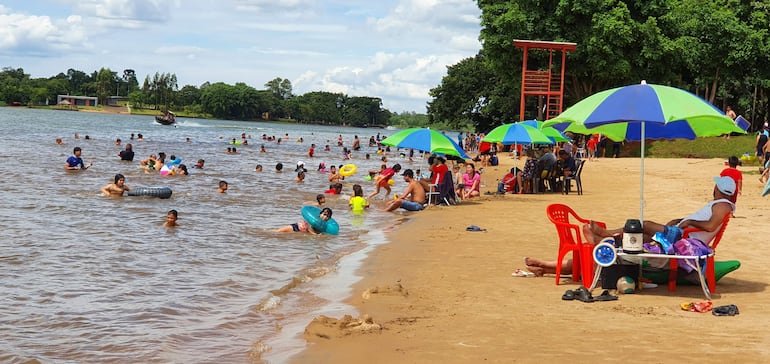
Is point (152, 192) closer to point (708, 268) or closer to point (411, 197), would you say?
point (411, 197)

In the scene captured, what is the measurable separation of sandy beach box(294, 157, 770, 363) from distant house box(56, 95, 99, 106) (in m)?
169

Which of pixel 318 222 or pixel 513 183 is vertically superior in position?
pixel 513 183

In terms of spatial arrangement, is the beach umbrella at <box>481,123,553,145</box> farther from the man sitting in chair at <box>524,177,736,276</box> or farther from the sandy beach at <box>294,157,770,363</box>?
the man sitting in chair at <box>524,177,736,276</box>

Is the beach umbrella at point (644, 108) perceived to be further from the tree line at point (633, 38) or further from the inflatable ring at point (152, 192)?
the tree line at point (633, 38)

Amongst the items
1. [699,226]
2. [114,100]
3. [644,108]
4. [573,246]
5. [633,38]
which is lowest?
[573,246]

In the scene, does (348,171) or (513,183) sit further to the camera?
(348,171)

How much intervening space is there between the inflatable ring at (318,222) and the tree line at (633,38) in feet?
86.9

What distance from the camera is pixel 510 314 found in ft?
23.6

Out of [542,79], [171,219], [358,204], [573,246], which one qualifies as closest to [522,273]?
[573,246]

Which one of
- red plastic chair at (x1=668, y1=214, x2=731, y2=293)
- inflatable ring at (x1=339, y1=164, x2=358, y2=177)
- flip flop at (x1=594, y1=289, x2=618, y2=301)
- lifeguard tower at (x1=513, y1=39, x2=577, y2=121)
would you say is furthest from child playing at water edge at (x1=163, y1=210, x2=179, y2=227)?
lifeguard tower at (x1=513, y1=39, x2=577, y2=121)

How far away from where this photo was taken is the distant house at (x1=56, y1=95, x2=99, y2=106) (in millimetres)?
168125

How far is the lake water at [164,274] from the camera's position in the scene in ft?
22.6

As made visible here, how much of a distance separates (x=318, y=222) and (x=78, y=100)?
171m

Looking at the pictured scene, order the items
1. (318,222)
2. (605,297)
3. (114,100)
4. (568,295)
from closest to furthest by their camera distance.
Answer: (605,297), (568,295), (318,222), (114,100)
